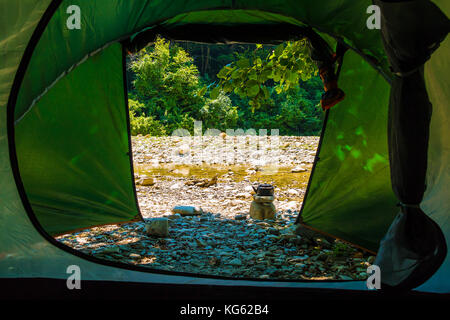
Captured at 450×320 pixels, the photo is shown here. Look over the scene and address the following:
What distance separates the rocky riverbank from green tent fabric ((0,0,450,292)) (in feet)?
0.68

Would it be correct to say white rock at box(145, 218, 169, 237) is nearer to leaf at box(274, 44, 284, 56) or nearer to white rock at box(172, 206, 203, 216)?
white rock at box(172, 206, 203, 216)

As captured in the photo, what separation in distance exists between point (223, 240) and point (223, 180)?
9.36 ft

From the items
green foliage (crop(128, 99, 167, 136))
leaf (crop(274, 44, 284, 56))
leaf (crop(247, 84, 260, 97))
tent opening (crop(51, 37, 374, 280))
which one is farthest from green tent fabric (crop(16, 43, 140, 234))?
green foliage (crop(128, 99, 167, 136))

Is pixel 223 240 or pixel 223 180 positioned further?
pixel 223 180

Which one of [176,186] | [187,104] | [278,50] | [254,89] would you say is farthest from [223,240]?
[187,104]

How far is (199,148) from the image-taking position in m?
8.23

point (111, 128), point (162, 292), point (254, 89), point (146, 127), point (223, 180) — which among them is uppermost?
point (254, 89)

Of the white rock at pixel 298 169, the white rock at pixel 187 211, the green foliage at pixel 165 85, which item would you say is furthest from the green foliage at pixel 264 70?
the green foliage at pixel 165 85

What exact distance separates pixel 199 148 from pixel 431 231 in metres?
7.19

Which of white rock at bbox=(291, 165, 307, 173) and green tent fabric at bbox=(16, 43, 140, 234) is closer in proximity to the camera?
green tent fabric at bbox=(16, 43, 140, 234)

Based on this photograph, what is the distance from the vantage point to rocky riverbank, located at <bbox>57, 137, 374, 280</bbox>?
6.92ft

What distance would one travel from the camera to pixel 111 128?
2756 millimetres

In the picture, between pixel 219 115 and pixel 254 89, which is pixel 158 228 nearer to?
pixel 254 89
